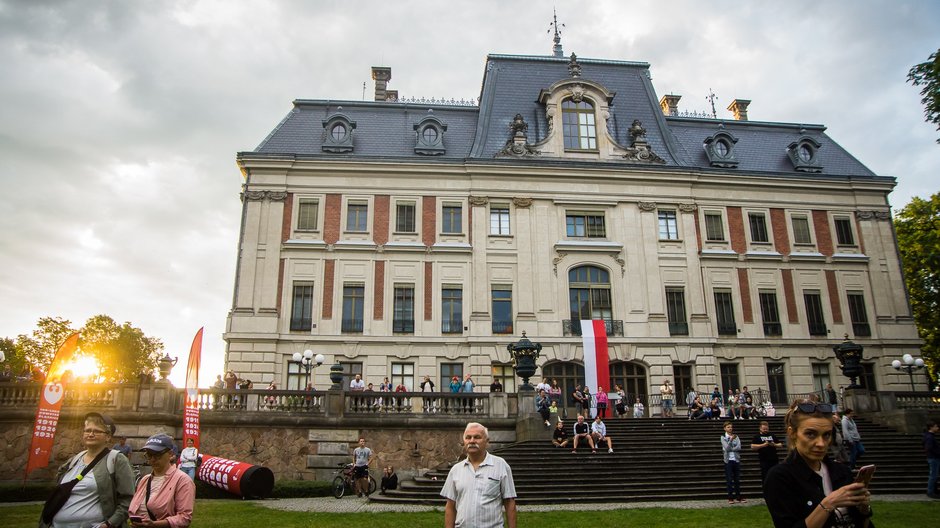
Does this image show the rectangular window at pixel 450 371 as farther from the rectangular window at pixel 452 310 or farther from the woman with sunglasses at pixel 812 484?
the woman with sunglasses at pixel 812 484

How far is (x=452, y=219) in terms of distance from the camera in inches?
1384

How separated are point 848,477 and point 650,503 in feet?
45.7

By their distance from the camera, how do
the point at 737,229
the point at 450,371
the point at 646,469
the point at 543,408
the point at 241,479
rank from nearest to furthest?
the point at 241,479 → the point at 646,469 → the point at 543,408 → the point at 450,371 → the point at 737,229

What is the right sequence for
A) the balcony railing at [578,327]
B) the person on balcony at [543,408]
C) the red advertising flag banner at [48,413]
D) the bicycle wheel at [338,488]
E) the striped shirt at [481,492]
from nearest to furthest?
the striped shirt at [481,492], the bicycle wheel at [338,488], the red advertising flag banner at [48,413], the person on balcony at [543,408], the balcony railing at [578,327]

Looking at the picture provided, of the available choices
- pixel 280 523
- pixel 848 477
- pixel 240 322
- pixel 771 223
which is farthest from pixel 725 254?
pixel 848 477

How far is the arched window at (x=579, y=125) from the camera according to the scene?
37.1 m

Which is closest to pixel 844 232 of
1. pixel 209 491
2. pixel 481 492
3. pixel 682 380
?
pixel 682 380

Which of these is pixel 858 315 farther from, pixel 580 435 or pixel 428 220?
pixel 428 220

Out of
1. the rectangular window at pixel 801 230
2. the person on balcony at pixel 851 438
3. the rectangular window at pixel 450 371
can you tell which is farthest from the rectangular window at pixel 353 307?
the rectangular window at pixel 801 230

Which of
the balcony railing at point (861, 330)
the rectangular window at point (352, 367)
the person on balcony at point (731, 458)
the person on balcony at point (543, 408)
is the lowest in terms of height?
the person on balcony at point (731, 458)

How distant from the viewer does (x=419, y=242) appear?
34.3m

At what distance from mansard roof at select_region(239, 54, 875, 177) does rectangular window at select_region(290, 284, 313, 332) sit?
7448mm

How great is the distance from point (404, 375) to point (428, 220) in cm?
839

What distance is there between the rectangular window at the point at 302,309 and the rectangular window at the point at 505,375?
31.7ft
